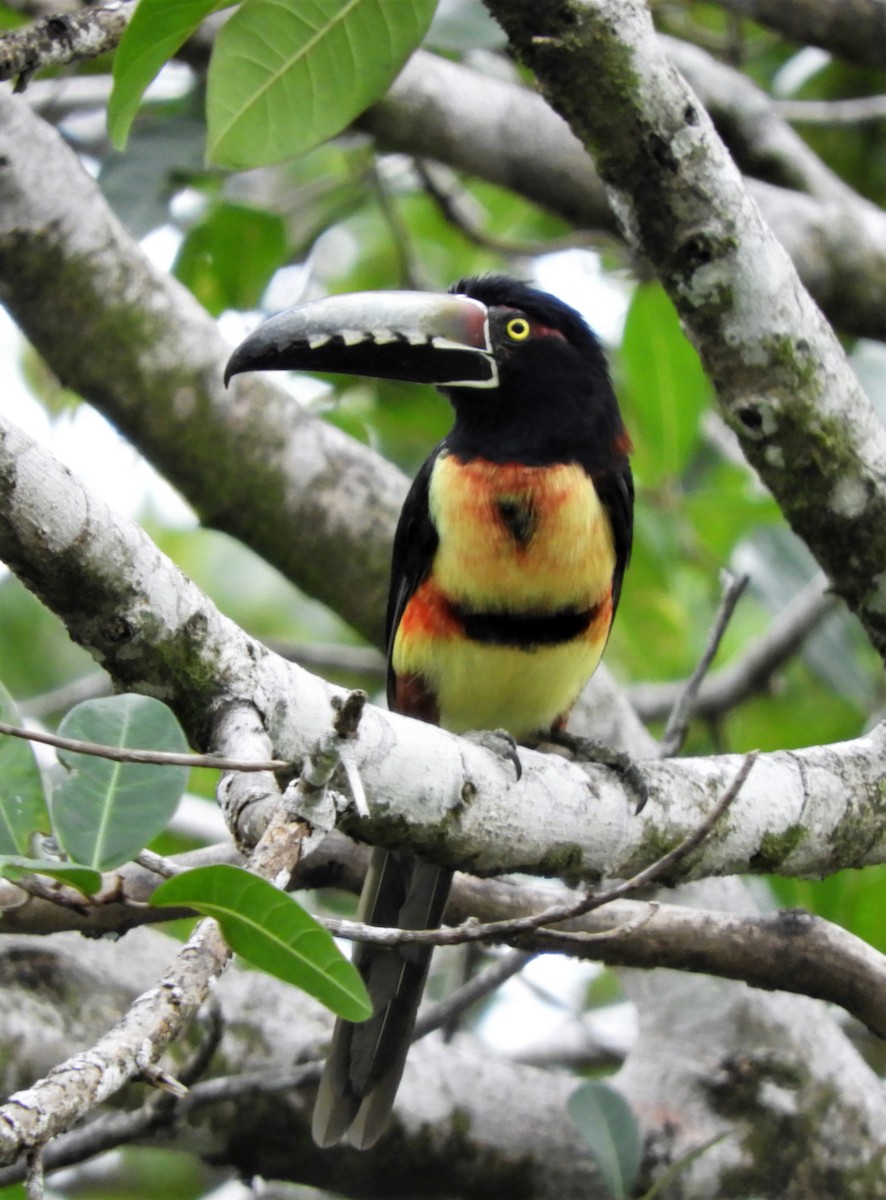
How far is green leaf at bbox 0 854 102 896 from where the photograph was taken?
71.2 inches

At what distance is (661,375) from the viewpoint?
499cm

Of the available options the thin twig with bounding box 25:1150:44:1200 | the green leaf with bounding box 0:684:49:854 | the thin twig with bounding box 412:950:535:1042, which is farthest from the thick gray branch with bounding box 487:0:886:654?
the thin twig with bounding box 25:1150:44:1200

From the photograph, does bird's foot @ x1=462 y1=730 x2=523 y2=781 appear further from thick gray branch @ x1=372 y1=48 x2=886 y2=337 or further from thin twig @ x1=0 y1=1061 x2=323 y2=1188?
thick gray branch @ x1=372 y1=48 x2=886 y2=337

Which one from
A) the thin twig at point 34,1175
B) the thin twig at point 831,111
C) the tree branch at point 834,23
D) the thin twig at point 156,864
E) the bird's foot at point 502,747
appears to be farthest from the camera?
the thin twig at point 831,111

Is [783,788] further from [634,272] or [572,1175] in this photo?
[634,272]

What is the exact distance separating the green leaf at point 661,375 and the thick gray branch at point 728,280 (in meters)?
1.62

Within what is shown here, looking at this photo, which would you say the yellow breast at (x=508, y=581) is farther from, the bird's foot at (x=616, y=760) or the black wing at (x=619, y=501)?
the bird's foot at (x=616, y=760)

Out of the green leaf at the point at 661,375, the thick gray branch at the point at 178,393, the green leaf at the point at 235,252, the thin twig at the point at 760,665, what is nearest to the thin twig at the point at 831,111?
the green leaf at the point at 661,375

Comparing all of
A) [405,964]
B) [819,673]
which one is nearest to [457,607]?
[405,964]

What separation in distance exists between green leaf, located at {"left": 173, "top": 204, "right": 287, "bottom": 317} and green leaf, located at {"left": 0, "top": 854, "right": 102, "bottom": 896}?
3.18 m

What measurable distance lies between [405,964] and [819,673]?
7.72ft

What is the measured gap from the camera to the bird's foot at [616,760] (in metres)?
2.87

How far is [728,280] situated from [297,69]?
1.02 meters

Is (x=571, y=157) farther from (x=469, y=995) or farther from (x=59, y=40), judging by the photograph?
(x=469, y=995)
